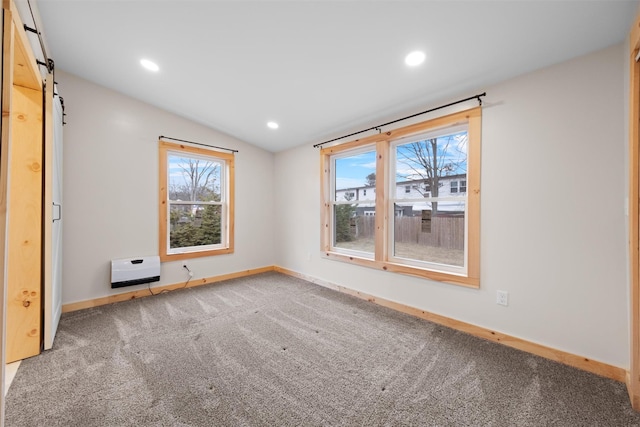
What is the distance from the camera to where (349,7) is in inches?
66.5

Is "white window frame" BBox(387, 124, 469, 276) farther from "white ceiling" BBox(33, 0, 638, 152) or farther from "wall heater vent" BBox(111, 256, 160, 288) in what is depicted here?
"wall heater vent" BBox(111, 256, 160, 288)

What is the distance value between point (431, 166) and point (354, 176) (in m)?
1.10

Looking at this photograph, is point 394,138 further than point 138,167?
No

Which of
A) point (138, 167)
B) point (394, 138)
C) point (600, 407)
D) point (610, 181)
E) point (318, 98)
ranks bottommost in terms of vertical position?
point (600, 407)

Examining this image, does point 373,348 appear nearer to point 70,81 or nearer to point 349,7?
point 349,7

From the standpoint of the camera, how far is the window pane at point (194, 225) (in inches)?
146

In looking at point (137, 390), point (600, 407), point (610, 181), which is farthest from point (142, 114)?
point (600, 407)

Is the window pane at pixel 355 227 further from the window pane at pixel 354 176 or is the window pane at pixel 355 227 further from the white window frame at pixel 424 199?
the white window frame at pixel 424 199

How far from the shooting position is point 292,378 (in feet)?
5.65

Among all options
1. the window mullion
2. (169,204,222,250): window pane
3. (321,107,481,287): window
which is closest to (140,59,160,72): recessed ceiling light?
(169,204,222,250): window pane

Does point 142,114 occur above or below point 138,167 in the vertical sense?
above

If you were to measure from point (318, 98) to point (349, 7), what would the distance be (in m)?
1.18

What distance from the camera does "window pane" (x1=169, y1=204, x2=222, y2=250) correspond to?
3709 mm

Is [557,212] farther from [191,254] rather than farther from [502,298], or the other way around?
[191,254]
